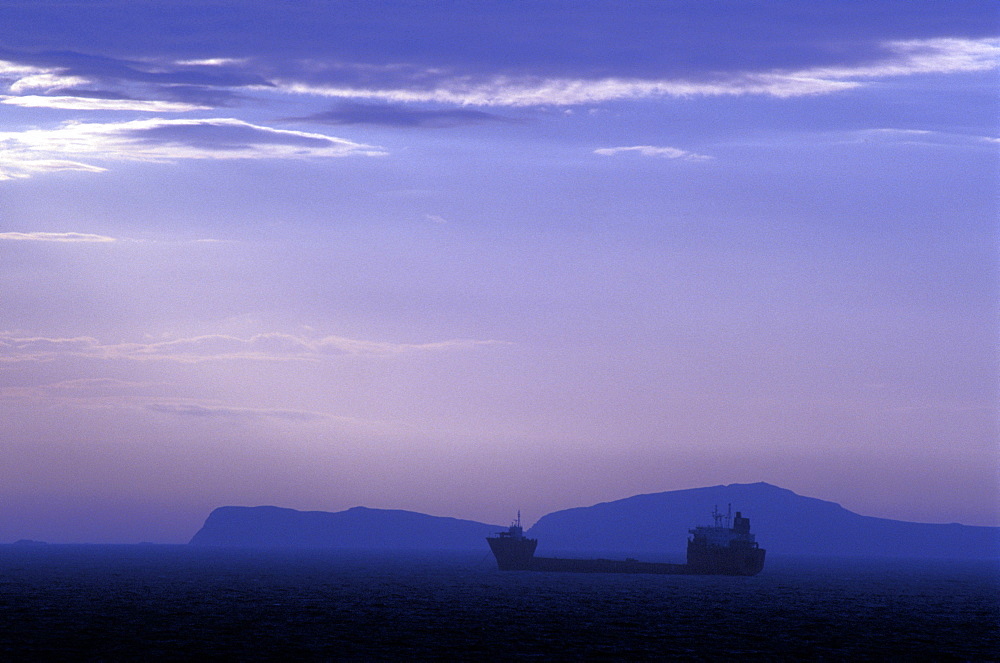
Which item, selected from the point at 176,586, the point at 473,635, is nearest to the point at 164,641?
the point at 473,635

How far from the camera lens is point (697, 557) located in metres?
182

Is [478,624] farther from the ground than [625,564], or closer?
closer

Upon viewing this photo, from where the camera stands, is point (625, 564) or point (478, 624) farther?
point (625, 564)

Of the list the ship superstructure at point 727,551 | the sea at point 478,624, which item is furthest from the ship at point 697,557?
the sea at point 478,624

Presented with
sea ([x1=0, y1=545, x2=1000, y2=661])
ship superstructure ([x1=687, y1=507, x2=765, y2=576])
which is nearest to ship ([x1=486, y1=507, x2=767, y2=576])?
ship superstructure ([x1=687, y1=507, x2=765, y2=576])

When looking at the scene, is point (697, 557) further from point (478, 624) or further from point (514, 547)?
point (478, 624)

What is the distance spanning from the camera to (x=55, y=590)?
120625 millimetres

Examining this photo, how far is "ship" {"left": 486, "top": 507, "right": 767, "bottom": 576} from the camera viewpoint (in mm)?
176625

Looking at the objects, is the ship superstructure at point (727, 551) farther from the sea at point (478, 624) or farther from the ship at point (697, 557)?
the sea at point (478, 624)

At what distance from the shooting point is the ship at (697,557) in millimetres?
176625

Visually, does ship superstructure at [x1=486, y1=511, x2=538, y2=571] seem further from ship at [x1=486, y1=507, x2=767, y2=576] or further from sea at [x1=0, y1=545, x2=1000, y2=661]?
sea at [x1=0, y1=545, x2=1000, y2=661]

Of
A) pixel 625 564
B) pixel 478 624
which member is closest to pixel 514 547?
Answer: pixel 625 564

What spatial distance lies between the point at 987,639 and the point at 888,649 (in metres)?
12.5

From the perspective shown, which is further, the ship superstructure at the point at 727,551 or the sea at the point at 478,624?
the ship superstructure at the point at 727,551
